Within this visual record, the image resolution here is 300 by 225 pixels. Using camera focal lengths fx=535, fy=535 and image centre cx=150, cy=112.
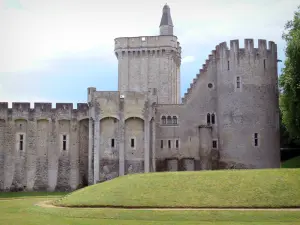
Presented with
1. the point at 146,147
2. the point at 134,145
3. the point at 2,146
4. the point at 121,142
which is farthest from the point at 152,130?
the point at 2,146

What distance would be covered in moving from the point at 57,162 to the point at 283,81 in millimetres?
26236

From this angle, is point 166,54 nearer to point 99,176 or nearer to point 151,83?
point 151,83

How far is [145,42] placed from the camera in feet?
231

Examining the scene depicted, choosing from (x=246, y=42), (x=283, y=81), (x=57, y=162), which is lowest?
(x=57, y=162)

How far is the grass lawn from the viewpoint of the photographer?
32.4m

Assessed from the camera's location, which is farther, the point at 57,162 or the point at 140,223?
the point at 57,162

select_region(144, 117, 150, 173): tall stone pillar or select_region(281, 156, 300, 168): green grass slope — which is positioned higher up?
select_region(144, 117, 150, 173): tall stone pillar

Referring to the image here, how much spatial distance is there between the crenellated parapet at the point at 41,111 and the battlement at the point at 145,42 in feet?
43.7

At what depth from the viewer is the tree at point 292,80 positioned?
5050 cm

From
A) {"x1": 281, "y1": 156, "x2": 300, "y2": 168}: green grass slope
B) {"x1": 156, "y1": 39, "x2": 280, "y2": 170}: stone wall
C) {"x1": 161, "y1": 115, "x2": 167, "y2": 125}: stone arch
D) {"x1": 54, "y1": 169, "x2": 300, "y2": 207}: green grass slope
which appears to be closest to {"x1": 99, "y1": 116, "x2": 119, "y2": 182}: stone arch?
{"x1": 156, "y1": 39, "x2": 280, "y2": 170}: stone wall

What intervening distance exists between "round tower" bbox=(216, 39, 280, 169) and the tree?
218 centimetres

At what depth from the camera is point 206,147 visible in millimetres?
59438

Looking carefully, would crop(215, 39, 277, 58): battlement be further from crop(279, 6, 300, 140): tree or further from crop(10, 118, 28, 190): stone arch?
crop(10, 118, 28, 190): stone arch

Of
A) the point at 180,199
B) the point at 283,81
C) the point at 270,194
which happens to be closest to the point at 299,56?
the point at 283,81
